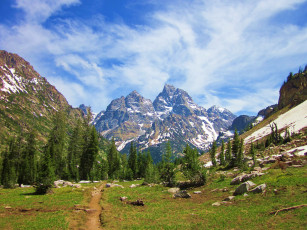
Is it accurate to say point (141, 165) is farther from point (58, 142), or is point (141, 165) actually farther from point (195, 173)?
point (195, 173)

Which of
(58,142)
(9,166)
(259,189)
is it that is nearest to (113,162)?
(58,142)

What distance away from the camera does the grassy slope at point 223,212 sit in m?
18.6

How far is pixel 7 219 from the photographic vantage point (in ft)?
69.4

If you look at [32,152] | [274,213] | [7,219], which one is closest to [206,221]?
[274,213]

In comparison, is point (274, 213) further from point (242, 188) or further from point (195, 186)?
point (195, 186)

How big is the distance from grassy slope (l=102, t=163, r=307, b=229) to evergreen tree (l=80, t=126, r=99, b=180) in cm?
4071

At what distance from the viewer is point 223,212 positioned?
22594 mm

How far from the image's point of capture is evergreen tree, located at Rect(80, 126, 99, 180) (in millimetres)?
68662

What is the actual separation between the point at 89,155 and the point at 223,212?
181 ft

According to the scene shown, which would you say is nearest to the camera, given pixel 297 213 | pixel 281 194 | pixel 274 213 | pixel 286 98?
pixel 297 213

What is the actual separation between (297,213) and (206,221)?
8.57m

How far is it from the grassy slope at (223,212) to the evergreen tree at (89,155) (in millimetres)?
40715

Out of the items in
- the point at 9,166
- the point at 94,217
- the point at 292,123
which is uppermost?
the point at 292,123

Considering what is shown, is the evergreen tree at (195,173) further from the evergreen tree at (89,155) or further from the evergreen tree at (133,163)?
the evergreen tree at (133,163)
